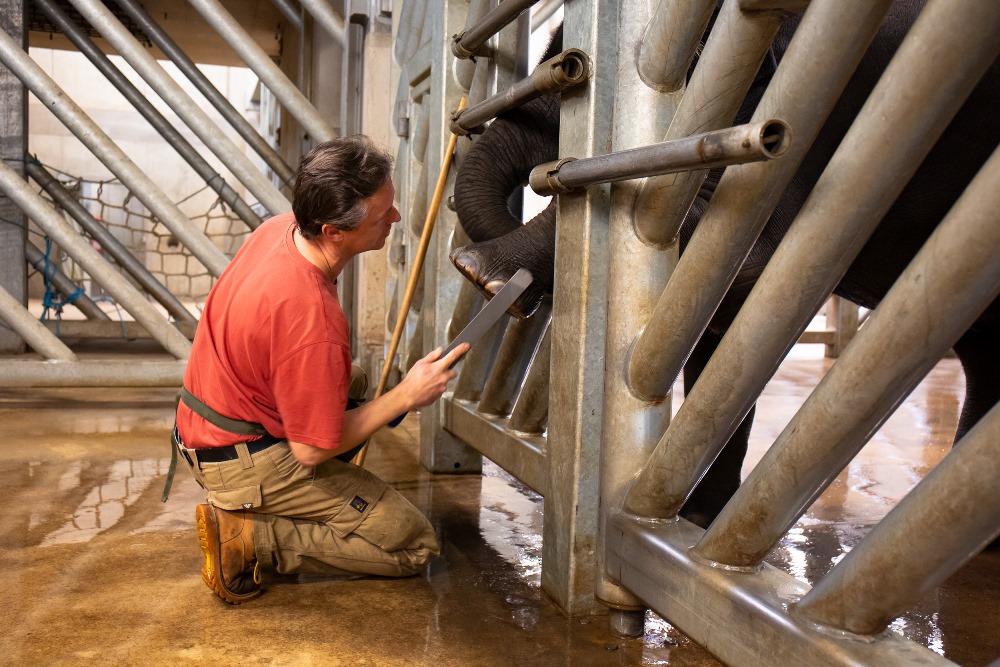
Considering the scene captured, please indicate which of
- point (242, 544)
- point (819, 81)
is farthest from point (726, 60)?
point (242, 544)

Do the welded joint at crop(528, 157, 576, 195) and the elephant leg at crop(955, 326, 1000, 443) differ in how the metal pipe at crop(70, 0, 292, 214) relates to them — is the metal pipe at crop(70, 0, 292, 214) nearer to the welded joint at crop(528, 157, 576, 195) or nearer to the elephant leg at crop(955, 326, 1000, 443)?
the welded joint at crop(528, 157, 576, 195)

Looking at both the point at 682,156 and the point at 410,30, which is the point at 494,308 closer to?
the point at 682,156

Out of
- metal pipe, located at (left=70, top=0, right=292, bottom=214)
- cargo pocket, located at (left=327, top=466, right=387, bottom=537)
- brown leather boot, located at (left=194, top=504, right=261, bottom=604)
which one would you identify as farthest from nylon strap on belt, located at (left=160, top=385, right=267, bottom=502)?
metal pipe, located at (left=70, top=0, right=292, bottom=214)

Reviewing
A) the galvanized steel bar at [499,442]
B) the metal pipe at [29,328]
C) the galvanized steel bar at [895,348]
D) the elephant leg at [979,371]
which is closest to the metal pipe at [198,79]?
the metal pipe at [29,328]

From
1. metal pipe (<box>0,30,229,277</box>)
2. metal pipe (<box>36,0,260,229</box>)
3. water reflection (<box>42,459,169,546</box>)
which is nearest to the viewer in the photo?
water reflection (<box>42,459,169,546</box>)

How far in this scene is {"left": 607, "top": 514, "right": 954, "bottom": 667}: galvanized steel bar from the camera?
66.4 inches

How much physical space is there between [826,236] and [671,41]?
0.70 m

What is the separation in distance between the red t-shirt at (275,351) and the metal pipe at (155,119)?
409 centimetres

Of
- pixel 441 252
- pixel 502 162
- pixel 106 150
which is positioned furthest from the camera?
pixel 106 150

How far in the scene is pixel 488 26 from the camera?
9.76ft

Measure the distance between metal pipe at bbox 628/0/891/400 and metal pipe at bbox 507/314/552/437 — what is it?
67 cm

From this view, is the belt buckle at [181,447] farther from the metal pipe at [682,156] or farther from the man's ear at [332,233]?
the metal pipe at [682,156]

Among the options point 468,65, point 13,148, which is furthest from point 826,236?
point 13,148

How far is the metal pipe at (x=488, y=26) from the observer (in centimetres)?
275
